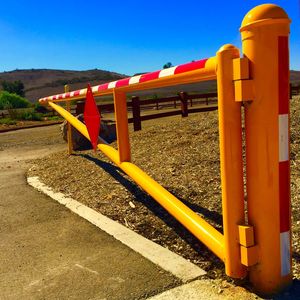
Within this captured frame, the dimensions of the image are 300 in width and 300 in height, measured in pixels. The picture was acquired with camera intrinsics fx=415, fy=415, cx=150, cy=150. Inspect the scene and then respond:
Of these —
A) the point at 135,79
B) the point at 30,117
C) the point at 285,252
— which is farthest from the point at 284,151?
the point at 30,117

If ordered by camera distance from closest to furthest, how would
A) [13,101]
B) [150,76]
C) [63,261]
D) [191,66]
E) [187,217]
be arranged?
1. [191,66]
2. [187,217]
3. [150,76]
4. [63,261]
5. [13,101]

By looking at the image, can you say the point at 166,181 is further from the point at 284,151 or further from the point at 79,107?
the point at 79,107

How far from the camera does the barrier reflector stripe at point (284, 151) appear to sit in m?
2.12

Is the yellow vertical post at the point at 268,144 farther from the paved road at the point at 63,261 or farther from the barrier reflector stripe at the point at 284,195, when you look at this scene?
the paved road at the point at 63,261

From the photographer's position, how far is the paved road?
8.64 feet

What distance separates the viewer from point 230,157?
224 cm

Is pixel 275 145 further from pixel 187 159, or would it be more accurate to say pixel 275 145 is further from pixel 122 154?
pixel 187 159

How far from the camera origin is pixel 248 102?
2158mm

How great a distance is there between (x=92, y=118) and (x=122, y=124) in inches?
45.6

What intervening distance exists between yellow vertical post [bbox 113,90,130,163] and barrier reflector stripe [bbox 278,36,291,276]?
177 cm

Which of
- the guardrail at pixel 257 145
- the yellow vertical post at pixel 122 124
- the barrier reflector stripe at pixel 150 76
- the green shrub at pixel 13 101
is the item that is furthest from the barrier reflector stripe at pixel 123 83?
the green shrub at pixel 13 101

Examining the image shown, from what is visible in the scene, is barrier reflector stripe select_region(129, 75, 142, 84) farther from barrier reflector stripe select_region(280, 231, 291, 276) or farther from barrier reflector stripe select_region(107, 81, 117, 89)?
barrier reflector stripe select_region(280, 231, 291, 276)

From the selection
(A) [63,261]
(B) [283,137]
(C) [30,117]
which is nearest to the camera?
(B) [283,137]

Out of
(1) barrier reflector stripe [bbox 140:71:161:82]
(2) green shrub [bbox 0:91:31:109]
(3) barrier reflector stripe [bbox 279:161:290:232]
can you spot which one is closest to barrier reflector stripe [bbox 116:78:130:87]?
(1) barrier reflector stripe [bbox 140:71:161:82]
